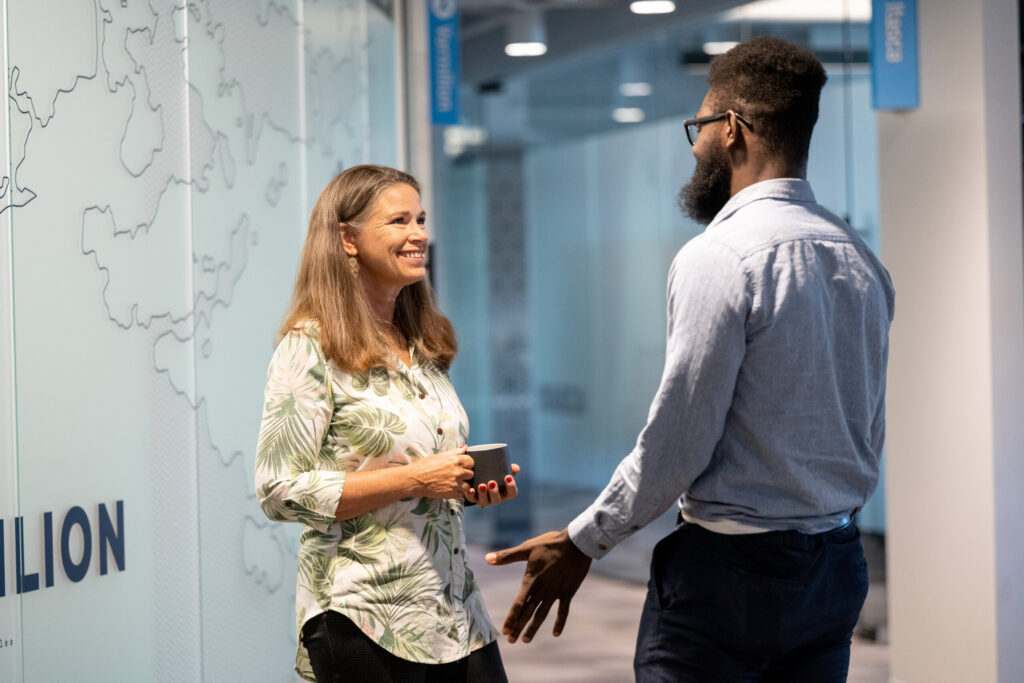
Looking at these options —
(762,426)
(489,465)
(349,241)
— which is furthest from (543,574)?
(349,241)

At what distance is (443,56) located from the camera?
15.8ft

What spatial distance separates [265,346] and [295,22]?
1.21m

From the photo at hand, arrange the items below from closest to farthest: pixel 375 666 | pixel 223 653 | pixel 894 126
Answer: pixel 375 666 → pixel 223 653 → pixel 894 126

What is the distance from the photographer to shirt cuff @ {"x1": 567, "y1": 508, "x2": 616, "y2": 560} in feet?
5.99

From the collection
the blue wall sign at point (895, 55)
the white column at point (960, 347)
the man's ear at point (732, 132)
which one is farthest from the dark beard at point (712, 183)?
the blue wall sign at point (895, 55)

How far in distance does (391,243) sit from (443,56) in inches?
111

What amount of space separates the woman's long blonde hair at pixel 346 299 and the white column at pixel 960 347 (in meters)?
2.43

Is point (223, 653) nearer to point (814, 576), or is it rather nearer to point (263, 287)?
point (263, 287)

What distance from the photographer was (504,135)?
7.42m

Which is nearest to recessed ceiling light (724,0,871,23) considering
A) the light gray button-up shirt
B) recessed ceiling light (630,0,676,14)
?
recessed ceiling light (630,0,676,14)

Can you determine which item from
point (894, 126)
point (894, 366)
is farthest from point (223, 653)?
point (894, 126)

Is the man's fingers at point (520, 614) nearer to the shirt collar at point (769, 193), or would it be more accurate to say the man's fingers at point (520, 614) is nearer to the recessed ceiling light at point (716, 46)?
the shirt collar at point (769, 193)

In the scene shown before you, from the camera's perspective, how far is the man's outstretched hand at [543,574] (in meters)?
1.87

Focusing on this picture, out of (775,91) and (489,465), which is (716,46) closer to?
(775,91)
